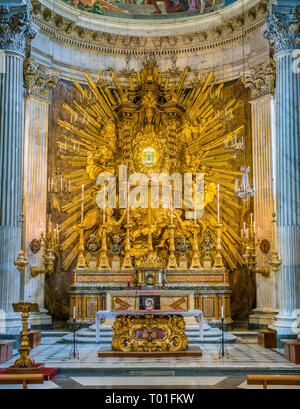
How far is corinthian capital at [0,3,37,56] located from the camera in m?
11.7

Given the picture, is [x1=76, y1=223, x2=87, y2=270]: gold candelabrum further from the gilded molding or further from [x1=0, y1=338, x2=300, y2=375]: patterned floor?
the gilded molding

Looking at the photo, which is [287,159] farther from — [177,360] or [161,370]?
[161,370]

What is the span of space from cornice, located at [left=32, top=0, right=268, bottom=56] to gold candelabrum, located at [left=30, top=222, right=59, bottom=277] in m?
5.87

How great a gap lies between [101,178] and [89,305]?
395 centimetres

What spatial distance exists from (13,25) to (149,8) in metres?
6.75

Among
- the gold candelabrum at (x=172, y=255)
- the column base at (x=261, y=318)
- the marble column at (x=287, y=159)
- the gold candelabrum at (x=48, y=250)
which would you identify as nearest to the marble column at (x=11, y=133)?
the gold candelabrum at (x=48, y=250)

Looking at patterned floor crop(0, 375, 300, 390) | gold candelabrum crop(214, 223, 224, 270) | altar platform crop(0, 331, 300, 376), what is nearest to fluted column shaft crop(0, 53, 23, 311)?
altar platform crop(0, 331, 300, 376)

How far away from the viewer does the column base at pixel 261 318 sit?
1362 centimetres

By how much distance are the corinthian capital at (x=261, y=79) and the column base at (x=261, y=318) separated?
5.80 metres

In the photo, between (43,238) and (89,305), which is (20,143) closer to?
(43,238)

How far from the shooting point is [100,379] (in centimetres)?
832

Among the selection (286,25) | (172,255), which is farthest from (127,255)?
(286,25)
